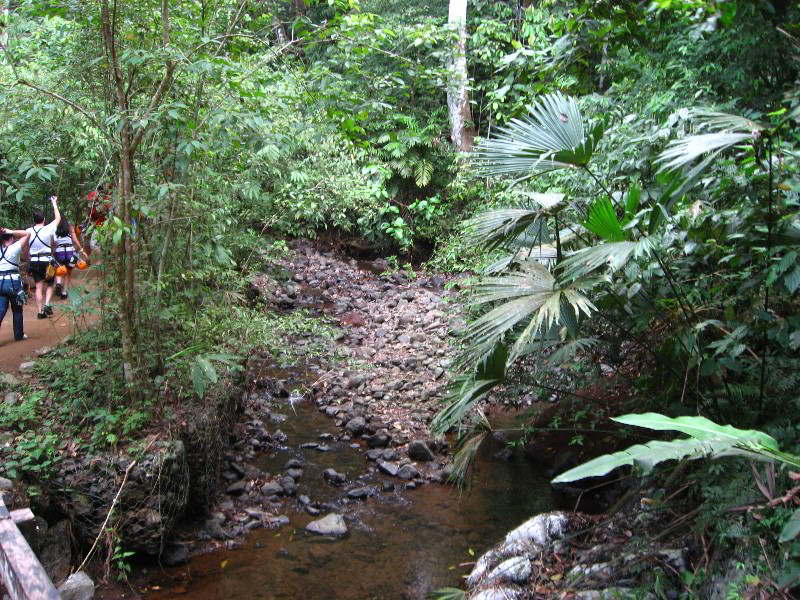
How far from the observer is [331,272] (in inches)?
586

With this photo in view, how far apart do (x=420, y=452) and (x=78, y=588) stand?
3743 millimetres

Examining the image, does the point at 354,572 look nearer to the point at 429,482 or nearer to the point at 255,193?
the point at 429,482

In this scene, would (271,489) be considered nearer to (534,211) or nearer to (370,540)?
(370,540)

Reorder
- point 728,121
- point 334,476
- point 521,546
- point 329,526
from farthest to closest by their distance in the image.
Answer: point 334,476
point 329,526
point 521,546
point 728,121

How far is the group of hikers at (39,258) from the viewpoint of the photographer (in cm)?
752

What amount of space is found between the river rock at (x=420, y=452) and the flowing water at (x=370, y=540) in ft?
1.55

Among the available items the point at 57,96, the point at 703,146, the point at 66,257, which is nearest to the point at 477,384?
the point at 703,146

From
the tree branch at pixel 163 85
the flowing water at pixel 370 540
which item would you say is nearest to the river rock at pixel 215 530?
the flowing water at pixel 370 540

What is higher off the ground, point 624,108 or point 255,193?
point 624,108

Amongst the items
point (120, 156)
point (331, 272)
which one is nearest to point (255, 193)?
point (120, 156)

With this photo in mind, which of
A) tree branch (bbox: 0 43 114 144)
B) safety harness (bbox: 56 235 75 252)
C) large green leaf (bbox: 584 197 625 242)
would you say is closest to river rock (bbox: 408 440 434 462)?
large green leaf (bbox: 584 197 625 242)

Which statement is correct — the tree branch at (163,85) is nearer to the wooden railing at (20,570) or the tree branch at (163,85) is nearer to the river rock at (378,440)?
the wooden railing at (20,570)

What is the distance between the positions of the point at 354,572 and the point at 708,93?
5845 millimetres

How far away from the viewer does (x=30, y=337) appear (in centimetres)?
797
